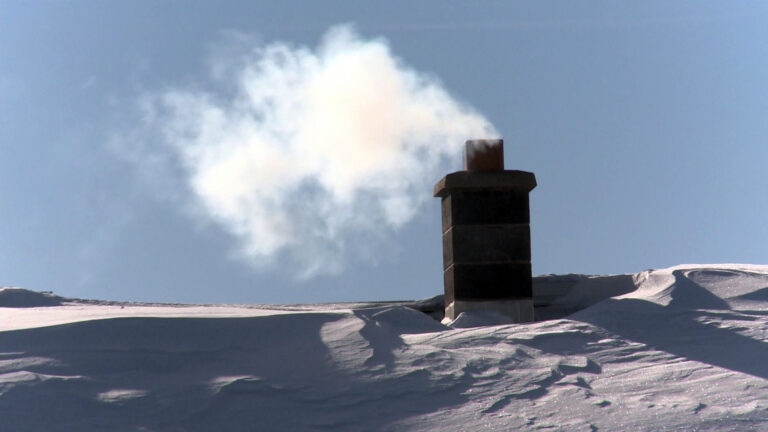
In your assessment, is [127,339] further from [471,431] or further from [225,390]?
[471,431]

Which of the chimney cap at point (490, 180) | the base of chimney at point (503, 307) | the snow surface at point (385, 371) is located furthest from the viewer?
the chimney cap at point (490, 180)

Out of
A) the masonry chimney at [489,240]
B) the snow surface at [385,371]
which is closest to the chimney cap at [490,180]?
the masonry chimney at [489,240]

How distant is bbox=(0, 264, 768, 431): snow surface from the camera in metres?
4.75

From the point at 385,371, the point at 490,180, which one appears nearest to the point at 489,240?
the point at 490,180

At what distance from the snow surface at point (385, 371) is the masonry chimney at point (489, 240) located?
3.91 ft

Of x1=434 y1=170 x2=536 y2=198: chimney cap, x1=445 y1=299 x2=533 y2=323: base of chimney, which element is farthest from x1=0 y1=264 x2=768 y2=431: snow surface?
x1=434 y1=170 x2=536 y2=198: chimney cap

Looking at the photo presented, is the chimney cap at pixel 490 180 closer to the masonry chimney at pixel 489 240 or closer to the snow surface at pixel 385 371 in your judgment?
the masonry chimney at pixel 489 240

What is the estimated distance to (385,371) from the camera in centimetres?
530

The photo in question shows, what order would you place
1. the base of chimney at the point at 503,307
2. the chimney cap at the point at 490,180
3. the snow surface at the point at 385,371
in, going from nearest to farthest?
the snow surface at the point at 385,371 → the base of chimney at the point at 503,307 → the chimney cap at the point at 490,180

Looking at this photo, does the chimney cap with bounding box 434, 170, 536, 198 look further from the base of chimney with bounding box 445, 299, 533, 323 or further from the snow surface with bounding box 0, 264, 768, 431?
the snow surface with bounding box 0, 264, 768, 431

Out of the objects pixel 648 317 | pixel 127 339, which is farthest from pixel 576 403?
pixel 127 339

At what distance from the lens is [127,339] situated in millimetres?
5637

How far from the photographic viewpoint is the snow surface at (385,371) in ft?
15.6

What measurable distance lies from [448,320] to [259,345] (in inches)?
103
